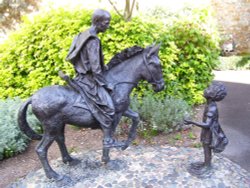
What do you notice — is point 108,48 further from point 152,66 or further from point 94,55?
point 94,55

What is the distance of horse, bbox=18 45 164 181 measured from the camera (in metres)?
3.70

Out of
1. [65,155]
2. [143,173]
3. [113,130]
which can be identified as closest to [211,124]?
[143,173]

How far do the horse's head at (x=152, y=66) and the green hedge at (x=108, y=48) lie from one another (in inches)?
104

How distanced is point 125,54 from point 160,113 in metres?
2.33

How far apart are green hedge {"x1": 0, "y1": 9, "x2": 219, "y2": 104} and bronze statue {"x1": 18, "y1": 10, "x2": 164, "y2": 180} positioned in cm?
258

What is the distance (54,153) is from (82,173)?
1.22 metres

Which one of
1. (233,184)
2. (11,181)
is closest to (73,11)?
(11,181)

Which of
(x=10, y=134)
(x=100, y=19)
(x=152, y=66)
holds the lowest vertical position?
(x=10, y=134)

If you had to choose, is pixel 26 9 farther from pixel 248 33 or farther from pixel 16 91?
pixel 248 33

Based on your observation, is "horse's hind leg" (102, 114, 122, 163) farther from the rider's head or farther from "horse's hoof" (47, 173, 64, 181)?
the rider's head

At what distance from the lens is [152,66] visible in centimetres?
383

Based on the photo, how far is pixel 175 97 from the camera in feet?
22.7

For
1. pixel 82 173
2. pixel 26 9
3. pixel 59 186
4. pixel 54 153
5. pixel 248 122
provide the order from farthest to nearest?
pixel 26 9 < pixel 248 122 < pixel 54 153 < pixel 82 173 < pixel 59 186

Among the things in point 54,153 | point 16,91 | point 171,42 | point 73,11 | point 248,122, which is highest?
point 73,11
